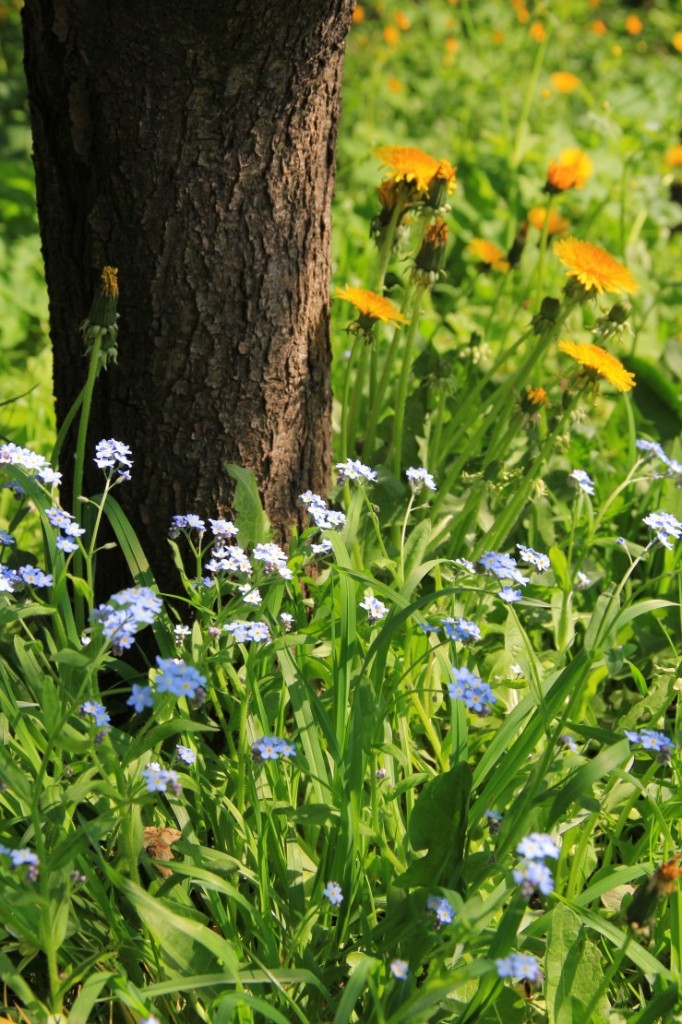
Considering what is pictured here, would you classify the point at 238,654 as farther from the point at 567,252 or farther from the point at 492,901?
the point at 567,252

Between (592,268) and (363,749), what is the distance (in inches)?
42.5

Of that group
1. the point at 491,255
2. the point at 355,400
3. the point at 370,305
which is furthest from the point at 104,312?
the point at 491,255

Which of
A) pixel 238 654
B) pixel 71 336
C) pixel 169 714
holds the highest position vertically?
pixel 71 336

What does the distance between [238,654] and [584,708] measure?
639mm

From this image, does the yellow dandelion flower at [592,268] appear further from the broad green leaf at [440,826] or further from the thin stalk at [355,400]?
the broad green leaf at [440,826]

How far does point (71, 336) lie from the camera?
1.99 metres

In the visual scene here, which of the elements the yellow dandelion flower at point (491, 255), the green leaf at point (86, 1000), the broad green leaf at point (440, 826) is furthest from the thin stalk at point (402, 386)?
the green leaf at point (86, 1000)

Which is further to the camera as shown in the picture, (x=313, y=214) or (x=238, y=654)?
(x=313, y=214)

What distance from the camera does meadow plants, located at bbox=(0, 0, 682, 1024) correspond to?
1332 mm

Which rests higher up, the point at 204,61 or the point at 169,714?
the point at 204,61

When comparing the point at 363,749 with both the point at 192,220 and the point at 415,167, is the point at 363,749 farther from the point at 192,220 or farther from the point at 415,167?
the point at 415,167

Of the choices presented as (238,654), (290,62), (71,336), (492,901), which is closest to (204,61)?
(290,62)

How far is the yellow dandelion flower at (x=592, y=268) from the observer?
207 cm

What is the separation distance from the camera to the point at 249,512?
181 cm
